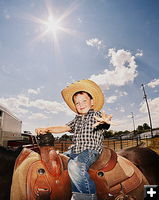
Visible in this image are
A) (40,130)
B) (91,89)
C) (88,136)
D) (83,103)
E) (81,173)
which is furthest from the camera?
(91,89)

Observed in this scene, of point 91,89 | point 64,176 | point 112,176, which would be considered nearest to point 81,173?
point 64,176

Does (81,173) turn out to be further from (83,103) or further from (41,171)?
(83,103)

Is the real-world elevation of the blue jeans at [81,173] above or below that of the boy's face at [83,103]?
below

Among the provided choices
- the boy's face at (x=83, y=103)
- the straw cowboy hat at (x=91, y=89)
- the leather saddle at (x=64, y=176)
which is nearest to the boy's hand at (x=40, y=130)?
the leather saddle at (x=64, y=176)

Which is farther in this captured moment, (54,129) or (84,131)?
(54,129)

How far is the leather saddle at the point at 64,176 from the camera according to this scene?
6.16 ft

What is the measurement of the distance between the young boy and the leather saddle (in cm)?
9

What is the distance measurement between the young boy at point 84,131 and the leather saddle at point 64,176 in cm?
9

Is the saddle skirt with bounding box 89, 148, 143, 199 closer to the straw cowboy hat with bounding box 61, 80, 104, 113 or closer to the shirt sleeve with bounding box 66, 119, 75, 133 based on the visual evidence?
the shirt sleeve with bounding box 66, 119, 75, 133

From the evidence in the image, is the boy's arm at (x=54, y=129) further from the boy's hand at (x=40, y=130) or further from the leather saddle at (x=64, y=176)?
the leather saddle at (x=64, y=176)

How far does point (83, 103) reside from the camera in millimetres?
2514

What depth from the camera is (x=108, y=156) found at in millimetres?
2182

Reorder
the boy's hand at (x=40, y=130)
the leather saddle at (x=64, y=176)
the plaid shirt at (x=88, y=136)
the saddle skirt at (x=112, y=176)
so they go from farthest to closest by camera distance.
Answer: the boy's hand at (x=40, y=130) → the plaid shirt at (x=88, y=136) → the saddle skirt at (x=112, y=176) → the leather saddle at (x=64, y=176)

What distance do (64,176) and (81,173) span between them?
22 cm
